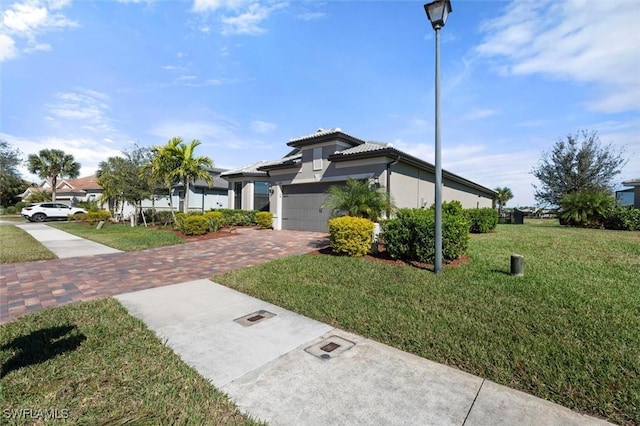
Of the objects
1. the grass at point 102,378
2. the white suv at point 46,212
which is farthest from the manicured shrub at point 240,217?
the white suv at point 46,212

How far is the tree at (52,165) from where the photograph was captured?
35312mm

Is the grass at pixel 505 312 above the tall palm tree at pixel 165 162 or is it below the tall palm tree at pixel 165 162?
below

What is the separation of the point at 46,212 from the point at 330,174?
27.5 m

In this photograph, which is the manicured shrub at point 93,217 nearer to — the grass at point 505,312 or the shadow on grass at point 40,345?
the grass at point 505,312

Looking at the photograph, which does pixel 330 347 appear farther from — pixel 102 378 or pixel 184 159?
pixel 184 159

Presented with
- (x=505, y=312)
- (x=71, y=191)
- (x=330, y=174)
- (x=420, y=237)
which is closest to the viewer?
(x=505, y=312)

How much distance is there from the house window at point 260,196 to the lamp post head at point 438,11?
51.3ft

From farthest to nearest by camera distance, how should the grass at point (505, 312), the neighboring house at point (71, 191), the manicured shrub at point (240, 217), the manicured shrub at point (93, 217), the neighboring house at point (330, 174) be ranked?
the neighboring house at point (71, 191) → the manicured shrub at point (93, 217) → the manicured shrub at point (240, 217) → the neighboring house at point (330, 174) → the grass at point (505, 312)

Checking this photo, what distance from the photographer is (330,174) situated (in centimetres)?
1321

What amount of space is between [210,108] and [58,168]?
120 feet

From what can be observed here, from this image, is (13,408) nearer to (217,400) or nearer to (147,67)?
(217,400)

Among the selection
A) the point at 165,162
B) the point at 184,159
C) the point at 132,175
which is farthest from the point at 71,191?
the point at 184,159

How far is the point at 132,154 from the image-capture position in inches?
705

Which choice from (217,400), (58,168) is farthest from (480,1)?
(58,168)
